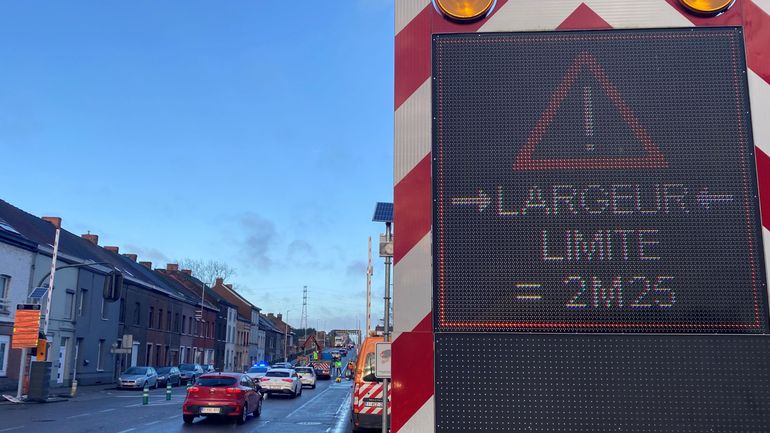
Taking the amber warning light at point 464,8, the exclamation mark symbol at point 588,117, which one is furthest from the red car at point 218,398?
the exclamation mark symbol at point 588,117

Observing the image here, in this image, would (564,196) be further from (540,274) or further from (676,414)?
(676,414)

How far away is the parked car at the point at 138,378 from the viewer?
4038 centimetres

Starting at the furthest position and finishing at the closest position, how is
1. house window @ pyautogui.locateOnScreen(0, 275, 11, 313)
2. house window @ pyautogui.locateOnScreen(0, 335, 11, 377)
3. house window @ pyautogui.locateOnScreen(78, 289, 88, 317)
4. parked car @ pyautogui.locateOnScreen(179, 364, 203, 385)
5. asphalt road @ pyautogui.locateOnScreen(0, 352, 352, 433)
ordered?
parked car @ pyautogui.locateOnScreen(179, 364, 203, 385), house window @ pyautogui.locateOnScreen(78, 289, 88, 317), house window @ pyautogui.locateOnScreen(0, 275, 11, 313), house window @ pyautogui.locateOnScreen(0, 335, 11, 377), asphalt road @ pyautogui.locateOnScreen(0, 352, 352, 433)

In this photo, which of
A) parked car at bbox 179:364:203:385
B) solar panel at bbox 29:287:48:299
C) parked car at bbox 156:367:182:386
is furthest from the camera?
parked car at bbox 179:364:203:385

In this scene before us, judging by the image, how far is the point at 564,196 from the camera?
3207mm

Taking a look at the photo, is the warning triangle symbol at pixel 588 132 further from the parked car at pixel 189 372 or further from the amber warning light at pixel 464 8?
the parked car at pixel 189 372

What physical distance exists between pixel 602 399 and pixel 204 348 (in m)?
71.2

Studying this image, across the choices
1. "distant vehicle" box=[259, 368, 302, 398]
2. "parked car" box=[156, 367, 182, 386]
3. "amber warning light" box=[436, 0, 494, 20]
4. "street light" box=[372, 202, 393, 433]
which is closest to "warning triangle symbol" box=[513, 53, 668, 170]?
"amber warning light" box=[436, 0, 494, 20]

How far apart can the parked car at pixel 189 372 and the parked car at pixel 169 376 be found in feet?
3.75

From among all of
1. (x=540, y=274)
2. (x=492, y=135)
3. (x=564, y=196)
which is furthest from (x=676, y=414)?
(x=492, y=135)

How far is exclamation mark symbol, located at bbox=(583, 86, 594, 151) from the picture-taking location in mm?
3244

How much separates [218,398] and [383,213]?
7525 mm

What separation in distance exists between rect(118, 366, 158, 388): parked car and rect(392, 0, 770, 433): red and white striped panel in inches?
1617

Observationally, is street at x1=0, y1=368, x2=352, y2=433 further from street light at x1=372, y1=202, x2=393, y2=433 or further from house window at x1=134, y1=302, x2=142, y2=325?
house window at x1=134, y1=302, x2=142, y2=325
